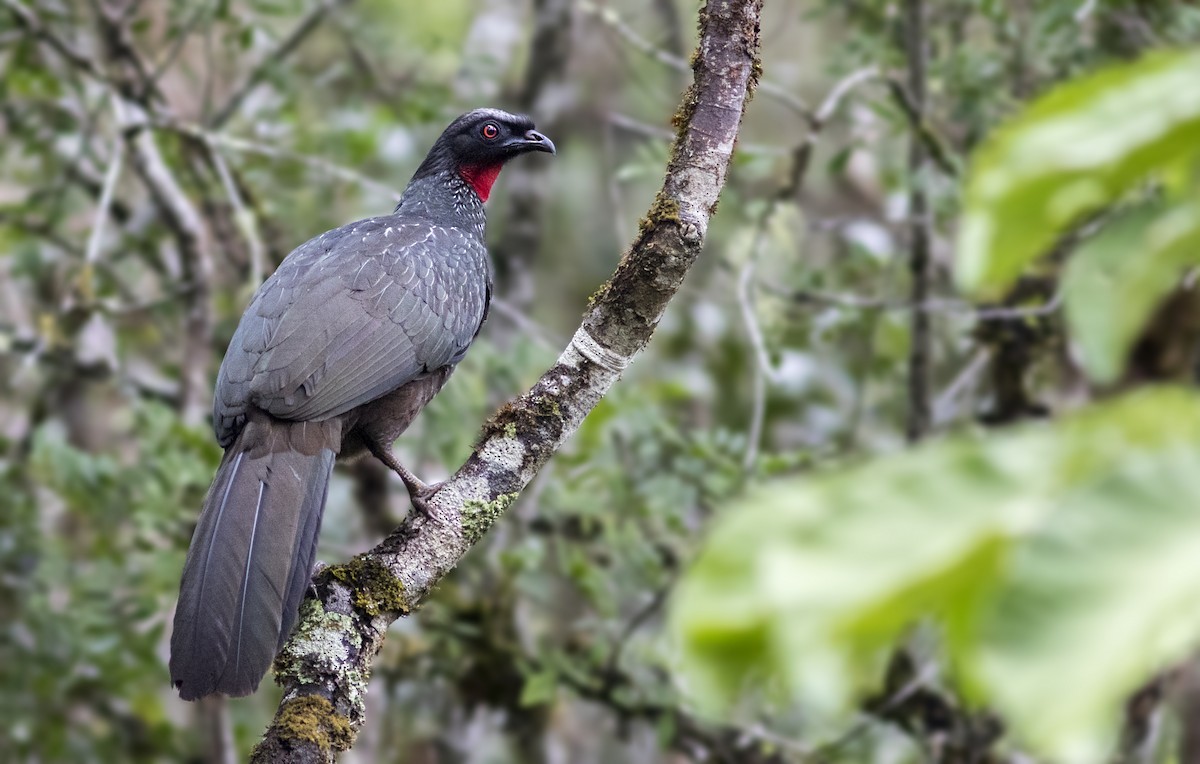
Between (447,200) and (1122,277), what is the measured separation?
15.6 feet

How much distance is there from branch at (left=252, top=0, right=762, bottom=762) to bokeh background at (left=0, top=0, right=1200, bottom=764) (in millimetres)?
1681

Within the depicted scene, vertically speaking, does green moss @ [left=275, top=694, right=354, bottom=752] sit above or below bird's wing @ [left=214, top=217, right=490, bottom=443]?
below

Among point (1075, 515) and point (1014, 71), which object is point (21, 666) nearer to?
point (1014, 71)

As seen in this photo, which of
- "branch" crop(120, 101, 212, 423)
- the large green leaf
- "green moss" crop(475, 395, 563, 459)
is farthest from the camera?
"branch" crop(120, 101, 212, 423)

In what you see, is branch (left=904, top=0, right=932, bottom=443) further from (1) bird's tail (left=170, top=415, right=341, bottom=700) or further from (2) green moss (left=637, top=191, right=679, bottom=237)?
(1) bird's tail (left=170, top=415, right=341, bottom=700)

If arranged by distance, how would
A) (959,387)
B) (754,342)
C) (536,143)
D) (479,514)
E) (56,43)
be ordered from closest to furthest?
(479,514)
(754,342)
(536,143)
(56,43)
(959,387)

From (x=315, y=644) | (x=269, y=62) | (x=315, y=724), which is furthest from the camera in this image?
(x=269, y=62)

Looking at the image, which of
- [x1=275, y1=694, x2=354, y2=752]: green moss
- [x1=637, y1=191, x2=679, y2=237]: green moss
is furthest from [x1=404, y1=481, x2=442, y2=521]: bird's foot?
[x1=637, y1=191, x2=679, y2=237]: green moss

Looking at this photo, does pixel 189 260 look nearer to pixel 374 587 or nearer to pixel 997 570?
pixel 374 587

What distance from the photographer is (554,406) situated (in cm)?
369

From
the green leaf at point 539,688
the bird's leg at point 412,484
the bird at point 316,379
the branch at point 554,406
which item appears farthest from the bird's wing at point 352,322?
the green leaf at point 539,688

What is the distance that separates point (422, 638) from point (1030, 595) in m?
6.27

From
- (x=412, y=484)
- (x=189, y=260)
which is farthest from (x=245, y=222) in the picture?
(x=412, y=484)

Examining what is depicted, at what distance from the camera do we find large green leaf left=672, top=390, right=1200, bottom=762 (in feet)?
2.71
